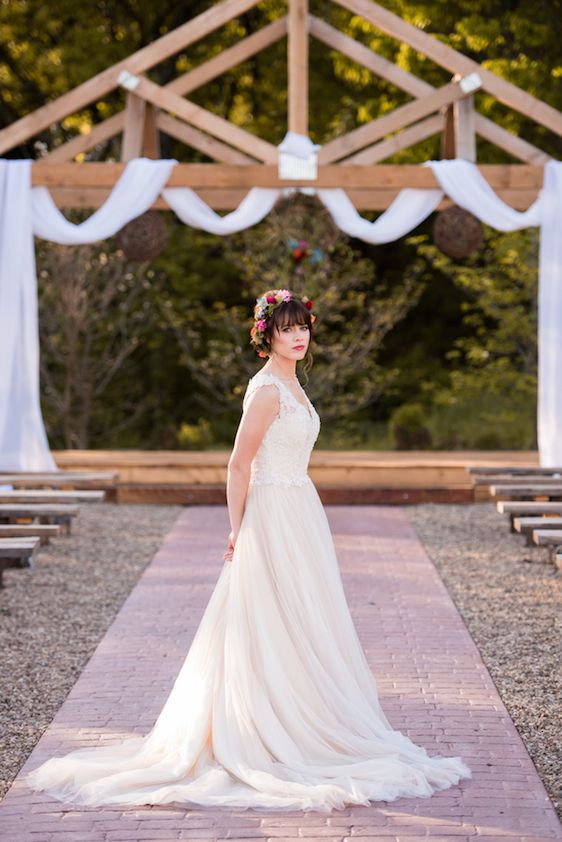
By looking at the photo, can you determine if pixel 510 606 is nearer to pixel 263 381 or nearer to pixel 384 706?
pixel 384 706

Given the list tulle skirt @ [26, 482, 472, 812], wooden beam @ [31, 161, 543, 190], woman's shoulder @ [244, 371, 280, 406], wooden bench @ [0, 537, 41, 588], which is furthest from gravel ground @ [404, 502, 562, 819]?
wooden beam @ [31, 161, 543, 190]

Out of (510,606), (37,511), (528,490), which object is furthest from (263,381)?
(528,490)

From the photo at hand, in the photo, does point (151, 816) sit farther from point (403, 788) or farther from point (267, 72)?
point (267, 72)

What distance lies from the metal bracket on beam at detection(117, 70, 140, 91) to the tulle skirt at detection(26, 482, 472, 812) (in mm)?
7801

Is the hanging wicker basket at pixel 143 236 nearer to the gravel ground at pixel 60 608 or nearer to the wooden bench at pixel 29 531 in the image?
the gravel ground at pixel 60 608

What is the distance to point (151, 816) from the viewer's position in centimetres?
407

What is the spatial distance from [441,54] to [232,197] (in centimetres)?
235

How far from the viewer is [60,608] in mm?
7598

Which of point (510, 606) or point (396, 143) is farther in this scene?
point (396, 143)

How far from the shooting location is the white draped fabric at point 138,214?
1130 cm

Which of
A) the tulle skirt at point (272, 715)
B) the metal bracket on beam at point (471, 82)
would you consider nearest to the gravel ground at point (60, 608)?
the tulle skirt at point (272, 715)

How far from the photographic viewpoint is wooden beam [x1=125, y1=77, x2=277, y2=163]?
37.7 ft

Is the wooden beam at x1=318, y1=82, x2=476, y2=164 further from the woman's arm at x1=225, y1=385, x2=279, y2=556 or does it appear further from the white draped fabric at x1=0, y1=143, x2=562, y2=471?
the woman's arm at x1=225, y1=385, x2=279, y2=556

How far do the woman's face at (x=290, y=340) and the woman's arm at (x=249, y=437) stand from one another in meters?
0.14
